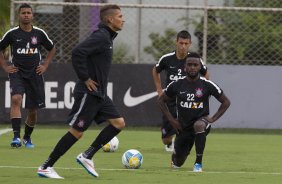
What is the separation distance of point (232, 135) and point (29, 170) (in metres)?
8.18

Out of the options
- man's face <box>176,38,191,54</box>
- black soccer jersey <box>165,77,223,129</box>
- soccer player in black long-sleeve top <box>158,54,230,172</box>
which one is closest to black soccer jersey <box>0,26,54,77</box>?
man's face <box>176,38,191,54</box>

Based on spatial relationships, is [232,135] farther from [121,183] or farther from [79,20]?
[121,183]

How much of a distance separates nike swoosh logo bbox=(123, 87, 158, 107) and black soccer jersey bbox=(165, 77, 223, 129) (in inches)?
294

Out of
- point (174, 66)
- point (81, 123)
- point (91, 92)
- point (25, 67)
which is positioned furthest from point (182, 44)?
point (81, 123)

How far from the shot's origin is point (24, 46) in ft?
48.8

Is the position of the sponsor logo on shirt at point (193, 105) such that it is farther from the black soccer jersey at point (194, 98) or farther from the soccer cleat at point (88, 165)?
the soccer cleat at point (88, 165)

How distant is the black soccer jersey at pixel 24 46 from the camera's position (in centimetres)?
1486

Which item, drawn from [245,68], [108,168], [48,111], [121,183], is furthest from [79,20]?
[121,183]

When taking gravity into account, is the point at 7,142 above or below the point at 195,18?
below

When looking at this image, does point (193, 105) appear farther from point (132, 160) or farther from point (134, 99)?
point (134, 99)

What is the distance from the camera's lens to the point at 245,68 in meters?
19.6

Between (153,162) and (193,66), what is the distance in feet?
5.36

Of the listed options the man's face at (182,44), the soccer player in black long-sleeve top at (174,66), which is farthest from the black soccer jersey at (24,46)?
the man's face at (182,44)

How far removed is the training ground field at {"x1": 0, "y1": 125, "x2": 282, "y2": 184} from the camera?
10383 millimetres
